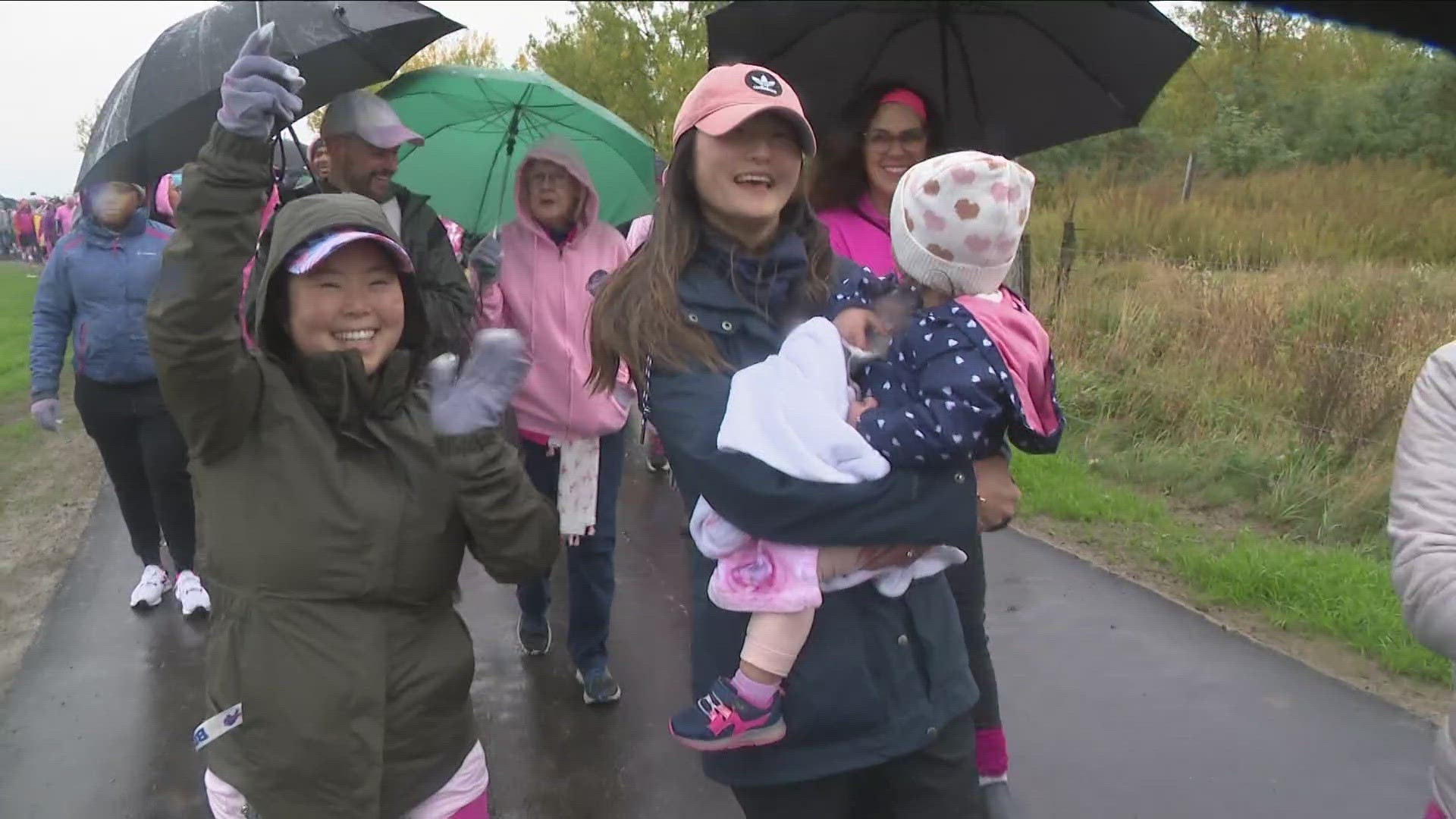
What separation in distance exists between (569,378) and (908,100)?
1.49 m

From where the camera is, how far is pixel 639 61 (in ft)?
48.1

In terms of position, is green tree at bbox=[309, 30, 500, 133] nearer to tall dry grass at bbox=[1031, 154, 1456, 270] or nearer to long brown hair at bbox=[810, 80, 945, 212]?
tall dry grass at bbox=[1031, 154, 1456, 270]

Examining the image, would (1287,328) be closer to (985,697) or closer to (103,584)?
(985,697)

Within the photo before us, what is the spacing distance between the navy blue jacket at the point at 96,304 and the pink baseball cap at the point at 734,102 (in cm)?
351

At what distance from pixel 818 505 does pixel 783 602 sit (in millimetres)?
182

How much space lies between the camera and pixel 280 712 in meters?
2.05

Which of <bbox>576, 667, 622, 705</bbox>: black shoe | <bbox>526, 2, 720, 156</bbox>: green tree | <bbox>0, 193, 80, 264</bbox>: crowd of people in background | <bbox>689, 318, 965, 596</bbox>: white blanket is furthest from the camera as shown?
<bbox>0, 193, 80, 264</bbox>: crowd of people in background

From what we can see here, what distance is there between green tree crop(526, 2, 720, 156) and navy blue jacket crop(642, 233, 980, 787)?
11.4m

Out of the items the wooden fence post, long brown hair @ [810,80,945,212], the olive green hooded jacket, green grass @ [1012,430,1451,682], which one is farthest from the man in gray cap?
the wooden fence post

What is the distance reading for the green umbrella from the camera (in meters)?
4.11

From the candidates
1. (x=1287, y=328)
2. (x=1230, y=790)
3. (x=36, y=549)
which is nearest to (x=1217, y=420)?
(x=1287, y=328)

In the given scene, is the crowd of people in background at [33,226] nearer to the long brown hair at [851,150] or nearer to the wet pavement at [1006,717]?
the wet pavement at [1006,717]

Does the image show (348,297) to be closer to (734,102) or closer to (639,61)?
(734,102)

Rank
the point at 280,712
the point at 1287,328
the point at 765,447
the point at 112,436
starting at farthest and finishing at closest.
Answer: the point at 1287,328, the point at 112,436, the point at 280,712, the point at 765,447
